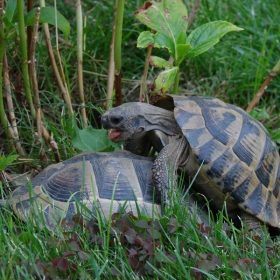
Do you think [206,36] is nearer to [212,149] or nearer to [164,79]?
[164,79]

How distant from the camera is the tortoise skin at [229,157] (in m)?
3.32

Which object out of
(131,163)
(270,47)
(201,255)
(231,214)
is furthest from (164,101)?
(270,47)

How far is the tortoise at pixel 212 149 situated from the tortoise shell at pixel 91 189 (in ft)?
0.38

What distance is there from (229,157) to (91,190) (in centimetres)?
78

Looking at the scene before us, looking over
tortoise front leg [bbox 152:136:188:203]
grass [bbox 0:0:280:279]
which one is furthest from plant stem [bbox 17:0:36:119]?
tortoise front leg [bbox 152:136:188:203]

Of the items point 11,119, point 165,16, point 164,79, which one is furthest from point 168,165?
point 11,119

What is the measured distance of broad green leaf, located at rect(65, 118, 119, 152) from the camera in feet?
12.5

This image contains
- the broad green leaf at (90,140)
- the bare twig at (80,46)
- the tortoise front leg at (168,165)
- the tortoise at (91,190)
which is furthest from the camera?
the bare twig at (80,46)

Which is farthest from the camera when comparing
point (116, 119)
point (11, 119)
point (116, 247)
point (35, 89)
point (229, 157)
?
point (11, 119)

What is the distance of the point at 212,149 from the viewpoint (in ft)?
10.9

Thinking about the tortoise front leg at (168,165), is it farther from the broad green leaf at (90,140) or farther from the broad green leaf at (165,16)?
the broad green leaf at (165,16)

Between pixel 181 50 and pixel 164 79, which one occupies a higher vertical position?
pixel 181 50

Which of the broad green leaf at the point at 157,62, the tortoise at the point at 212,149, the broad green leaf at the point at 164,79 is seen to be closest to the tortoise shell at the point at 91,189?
the tortoise at the point at 212,149

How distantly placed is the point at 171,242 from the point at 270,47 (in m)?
3.04
